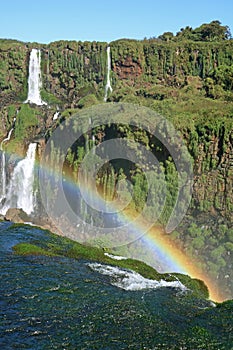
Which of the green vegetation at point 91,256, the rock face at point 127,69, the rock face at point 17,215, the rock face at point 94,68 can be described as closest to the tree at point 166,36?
the rock face at point 94,68

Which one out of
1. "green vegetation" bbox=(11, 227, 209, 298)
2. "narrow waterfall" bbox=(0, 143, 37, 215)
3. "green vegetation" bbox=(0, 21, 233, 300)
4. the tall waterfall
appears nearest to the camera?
"green vegetation" bbox=(11, 227, 209, 298)

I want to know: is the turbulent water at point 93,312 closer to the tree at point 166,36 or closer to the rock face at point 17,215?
the rock face at point 17,215

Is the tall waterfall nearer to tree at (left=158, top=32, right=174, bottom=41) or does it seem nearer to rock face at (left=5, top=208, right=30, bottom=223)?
rock face at (left=5, top=208, right=30, bottom=223)

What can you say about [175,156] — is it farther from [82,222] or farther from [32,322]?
[32,322]

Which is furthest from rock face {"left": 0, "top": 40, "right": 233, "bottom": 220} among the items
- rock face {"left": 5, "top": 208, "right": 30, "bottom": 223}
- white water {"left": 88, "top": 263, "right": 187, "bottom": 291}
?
white water {"left": 88, "top": 263, "right": 187, "bottom": 291}

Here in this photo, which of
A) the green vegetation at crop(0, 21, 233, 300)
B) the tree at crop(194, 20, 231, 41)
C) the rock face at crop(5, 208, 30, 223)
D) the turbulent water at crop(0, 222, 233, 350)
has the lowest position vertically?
the rock face at crop(5, 208, 30, 223)

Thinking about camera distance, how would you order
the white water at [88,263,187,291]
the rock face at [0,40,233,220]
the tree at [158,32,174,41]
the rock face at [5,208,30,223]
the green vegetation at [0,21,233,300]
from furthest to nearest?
1. the tree at [158,32,174,41]
2. the rock face at [0,40,233,220]
3. the rock face at [5,208,30,223]
4. the green vegetation at [0,21,233,300]
5. the white water at [88,263,187,291]

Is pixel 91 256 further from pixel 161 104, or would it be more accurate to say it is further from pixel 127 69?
pixel 127 69
